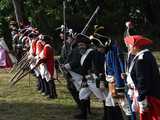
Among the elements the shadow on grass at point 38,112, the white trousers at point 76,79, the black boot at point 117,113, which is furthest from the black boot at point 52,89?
the black boot at point 117,113

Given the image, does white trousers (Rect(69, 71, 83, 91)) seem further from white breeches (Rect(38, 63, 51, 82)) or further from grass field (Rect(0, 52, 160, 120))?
white breeches (Rect(38, 63, 51, 82))

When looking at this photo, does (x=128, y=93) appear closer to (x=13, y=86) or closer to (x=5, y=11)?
(x=13, y=86)

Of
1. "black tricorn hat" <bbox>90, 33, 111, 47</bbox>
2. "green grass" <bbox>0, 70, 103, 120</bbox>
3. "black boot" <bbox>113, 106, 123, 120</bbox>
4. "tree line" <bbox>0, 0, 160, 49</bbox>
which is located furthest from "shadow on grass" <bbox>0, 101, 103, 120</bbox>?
"tree line" <bbox>0, 0, 160, 49</bbox>

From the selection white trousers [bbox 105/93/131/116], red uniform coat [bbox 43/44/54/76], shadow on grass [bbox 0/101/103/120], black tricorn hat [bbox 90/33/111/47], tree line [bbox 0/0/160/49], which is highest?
tree line [bbox 0/0/160/49]

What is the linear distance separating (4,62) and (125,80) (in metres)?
13.4

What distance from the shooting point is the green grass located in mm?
12680

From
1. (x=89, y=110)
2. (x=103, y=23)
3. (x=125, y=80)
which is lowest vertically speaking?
(x=89, y=110)

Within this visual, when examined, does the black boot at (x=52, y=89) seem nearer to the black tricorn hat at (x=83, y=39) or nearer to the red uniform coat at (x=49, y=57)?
the red uniform coat at (x=49, y=57)

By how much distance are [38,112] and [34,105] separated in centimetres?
97

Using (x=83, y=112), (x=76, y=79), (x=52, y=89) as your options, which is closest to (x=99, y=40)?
(x=76, y=79)

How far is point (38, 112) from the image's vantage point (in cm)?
1312

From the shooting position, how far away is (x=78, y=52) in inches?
468

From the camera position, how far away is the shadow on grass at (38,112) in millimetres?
12539

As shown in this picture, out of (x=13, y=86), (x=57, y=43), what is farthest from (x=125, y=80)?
(x=57, y=43)
